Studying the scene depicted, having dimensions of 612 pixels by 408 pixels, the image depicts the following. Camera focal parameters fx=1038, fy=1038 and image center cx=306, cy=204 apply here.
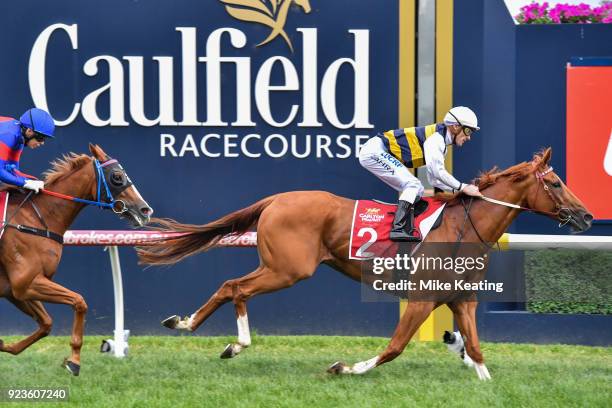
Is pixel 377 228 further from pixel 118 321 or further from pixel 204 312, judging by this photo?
pixel 118 321

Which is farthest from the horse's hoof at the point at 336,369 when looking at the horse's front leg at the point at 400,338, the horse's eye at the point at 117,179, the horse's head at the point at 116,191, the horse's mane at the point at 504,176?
the horse's eye at the point at 117,179

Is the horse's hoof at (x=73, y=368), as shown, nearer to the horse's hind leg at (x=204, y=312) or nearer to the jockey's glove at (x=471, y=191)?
the horse's hind leg at (x=204, y=312)

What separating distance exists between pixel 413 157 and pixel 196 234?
159 centimetres

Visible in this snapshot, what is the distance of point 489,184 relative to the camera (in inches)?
275

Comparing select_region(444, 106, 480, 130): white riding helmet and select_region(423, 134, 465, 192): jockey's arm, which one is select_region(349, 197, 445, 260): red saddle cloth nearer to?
select_region(423, 134, 465, 192): jockey's arm

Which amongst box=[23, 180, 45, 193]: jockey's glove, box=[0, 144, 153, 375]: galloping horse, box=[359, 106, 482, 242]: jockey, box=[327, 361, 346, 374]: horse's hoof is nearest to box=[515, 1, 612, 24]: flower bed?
box=[359, 106, 482, 242]: jockey

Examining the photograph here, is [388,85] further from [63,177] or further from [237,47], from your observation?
[63,177]

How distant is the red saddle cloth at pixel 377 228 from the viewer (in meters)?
6.81

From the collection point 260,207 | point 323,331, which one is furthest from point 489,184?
point 323,331

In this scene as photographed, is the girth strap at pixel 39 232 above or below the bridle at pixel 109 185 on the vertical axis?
below

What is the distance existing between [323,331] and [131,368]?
2232mm

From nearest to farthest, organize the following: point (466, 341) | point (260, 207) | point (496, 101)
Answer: point (466, 341)
point (260, 207)
point (496, 101)

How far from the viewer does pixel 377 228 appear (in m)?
6.85

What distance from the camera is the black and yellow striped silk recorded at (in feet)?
23.0
